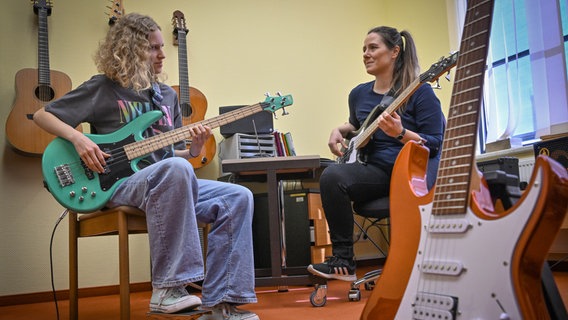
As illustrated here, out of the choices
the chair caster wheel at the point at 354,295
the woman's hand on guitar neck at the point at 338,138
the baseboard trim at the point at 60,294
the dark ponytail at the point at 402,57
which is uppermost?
the dark ponytail at the point at 402,57

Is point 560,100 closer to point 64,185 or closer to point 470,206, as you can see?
point 470,206

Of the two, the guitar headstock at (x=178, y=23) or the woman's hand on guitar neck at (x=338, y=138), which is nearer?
the woman's hand on guitar neck at (x=338, y=138)

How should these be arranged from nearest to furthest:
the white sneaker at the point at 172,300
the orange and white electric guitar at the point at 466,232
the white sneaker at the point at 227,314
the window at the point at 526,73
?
the orange and white electric guitar at the point at 466,232 < the white sneaker at the point at 172,300 < the white sneaker at the point at 227,314 < the window at the point at 526,73

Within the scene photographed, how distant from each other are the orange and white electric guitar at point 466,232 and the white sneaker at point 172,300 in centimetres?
66

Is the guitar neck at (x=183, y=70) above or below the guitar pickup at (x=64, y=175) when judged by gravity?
above

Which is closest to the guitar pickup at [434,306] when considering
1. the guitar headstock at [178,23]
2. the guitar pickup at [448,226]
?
the guitar pickup at [448,226]

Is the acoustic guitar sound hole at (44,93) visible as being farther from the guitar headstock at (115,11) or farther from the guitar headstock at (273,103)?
the guitar headstock at (273,103)

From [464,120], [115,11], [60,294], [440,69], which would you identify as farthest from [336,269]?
[115,11]

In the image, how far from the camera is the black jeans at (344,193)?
6.64 ft

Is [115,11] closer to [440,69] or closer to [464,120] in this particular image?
[440,69]

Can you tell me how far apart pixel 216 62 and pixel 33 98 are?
4.09 feet

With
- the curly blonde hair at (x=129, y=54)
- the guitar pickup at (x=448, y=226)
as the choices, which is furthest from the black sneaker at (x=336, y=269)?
the guitar pickup at (x=448, y=226)

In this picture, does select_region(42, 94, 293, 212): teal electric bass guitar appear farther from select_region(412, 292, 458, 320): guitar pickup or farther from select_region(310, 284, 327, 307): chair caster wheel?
select_region(412, 292, 458, 320): guitar pickup

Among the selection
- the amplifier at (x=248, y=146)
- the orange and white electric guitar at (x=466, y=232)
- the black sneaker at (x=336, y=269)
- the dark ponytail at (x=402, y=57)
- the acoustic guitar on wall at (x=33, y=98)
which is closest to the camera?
the orange and white electric guitar at (x=466, y=232)
